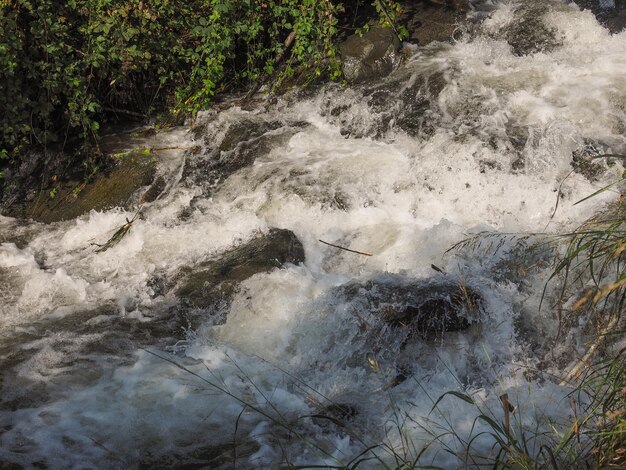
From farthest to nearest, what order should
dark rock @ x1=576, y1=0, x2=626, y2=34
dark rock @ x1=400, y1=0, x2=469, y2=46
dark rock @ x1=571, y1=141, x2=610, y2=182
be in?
dark rock @ x1=400, y1=0, x2=469, y2=46 → dark rock @ x1=576, y1=0, x2=626, y2=34 → dark rock @ x1=571, y1=141, x2=610, y2=182

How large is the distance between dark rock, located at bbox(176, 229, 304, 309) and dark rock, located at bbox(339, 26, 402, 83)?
2380mm

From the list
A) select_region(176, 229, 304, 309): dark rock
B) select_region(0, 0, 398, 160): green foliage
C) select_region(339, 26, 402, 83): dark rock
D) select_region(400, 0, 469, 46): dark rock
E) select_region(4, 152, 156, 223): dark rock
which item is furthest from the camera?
select_region(400, 0, 469, 46): dark rock

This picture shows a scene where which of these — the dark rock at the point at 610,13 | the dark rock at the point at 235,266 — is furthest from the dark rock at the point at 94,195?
the dark rock at the point at 610,13

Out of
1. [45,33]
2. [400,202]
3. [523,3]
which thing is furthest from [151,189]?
[523,3]

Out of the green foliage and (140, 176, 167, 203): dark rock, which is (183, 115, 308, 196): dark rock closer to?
(140, 176, 167, 203): dark rock

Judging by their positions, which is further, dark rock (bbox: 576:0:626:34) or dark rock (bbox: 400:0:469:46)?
dark rock (bbox: 400:0:469:46)

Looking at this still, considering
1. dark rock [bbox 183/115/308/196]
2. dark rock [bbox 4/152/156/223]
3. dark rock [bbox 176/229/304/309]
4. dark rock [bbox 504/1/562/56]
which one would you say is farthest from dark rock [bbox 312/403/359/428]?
dark rock [bbox 504/1/562/56]

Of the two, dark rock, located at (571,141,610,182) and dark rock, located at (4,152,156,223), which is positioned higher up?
dark rock, located at (4,152,156,223)

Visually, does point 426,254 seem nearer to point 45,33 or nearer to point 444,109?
point 444,109

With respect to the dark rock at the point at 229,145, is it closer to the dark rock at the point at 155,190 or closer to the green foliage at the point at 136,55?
the dark rock at the point at 155,190

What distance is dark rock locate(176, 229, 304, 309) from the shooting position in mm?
4887

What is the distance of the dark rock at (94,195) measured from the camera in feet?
20.4

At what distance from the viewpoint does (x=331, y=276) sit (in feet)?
16.5

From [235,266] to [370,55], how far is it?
3.11 m
